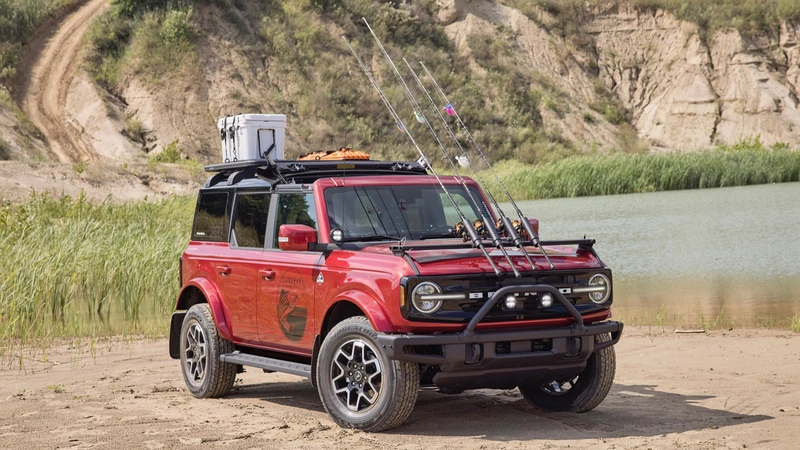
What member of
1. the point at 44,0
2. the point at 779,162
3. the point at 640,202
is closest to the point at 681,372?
the point at 640,202

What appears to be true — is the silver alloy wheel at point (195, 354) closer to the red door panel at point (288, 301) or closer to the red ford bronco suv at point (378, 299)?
→ the red ford bronco suv at point (378, 299)

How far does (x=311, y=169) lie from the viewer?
9.92 m

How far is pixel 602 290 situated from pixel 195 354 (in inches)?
149

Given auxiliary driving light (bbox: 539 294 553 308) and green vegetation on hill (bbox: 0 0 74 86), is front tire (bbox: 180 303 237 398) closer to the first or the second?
auxiliary driving light (bbox: 539 294 553 308)

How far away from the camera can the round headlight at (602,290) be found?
8.59m

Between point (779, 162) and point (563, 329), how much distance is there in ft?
146

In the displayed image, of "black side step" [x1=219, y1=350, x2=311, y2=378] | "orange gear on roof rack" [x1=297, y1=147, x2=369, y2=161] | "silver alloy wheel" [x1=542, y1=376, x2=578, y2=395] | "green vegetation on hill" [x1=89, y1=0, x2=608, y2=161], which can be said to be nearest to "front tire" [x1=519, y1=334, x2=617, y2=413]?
"silver alloy wheel" [x1=542, y1=376, x2=578, y2=395]

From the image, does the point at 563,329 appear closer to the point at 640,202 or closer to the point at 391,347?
the point at 391,347

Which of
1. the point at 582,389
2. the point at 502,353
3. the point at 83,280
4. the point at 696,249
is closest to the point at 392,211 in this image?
the point at 502,353

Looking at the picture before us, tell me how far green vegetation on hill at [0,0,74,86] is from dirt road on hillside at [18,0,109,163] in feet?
2.16

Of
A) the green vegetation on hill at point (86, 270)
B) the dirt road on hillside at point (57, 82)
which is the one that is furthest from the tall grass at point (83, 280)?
the dirt road on hillside at point (57, 82)

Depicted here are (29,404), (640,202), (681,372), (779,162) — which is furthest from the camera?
(779,162)

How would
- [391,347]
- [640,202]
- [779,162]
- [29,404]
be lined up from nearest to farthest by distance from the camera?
[391,347]
[29,404]
[640,202]
[779,162]

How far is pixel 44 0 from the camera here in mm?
56125
